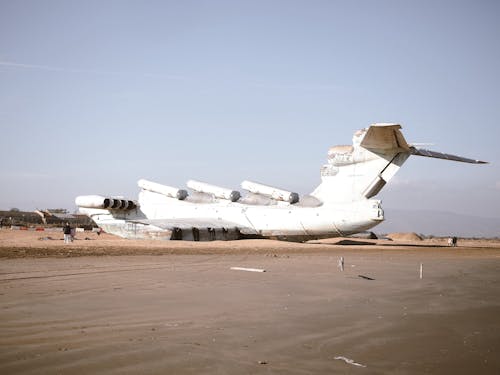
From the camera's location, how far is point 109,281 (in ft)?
31.7

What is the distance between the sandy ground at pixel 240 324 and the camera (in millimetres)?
4637

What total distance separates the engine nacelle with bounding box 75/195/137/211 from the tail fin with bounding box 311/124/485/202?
556 inches

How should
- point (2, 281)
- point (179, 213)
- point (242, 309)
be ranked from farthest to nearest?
point (179, 213) → point (2, 281) → point (242, 309)

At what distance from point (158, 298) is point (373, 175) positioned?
21.4 meters

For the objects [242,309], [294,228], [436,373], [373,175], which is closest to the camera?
[436,373]

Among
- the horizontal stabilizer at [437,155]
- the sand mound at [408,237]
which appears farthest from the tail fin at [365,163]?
the sand mound at [408,237]

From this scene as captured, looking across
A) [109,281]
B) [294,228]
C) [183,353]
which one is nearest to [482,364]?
[183,353]

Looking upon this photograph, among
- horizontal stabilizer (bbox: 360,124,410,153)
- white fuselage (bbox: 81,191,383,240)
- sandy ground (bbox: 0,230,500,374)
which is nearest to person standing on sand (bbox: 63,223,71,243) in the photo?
white fuselage (bbox: 81,191,383,240)

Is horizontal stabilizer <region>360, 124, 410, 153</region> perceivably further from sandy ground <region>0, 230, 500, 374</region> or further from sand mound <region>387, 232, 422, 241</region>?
sand mound <region>387, 232, 422, 241</region>

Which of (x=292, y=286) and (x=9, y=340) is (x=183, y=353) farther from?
(x=292, y=286)

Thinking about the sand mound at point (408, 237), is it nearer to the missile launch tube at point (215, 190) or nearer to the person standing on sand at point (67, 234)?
the missile launch tube at point (215, 190)

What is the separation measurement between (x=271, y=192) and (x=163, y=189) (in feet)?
28.3

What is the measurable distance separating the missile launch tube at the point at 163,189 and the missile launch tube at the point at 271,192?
472 centimetres

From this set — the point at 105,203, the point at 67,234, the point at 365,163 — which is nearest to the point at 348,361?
the point at 67,234
